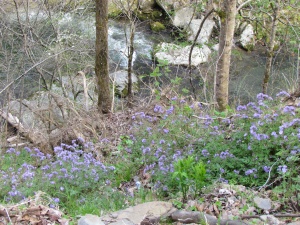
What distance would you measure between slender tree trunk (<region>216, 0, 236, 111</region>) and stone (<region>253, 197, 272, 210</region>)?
3904 millimetres

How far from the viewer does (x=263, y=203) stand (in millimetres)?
3533

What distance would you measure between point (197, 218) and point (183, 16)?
1399 centimetres

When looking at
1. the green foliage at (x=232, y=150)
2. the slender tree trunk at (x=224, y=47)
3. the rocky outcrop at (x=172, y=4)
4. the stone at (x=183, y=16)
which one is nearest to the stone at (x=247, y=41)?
the stone at (x=183, y=16)

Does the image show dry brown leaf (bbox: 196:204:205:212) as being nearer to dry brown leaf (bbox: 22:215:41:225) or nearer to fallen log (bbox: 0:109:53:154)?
dry brown leaf (bbox: 22:215:41:225)

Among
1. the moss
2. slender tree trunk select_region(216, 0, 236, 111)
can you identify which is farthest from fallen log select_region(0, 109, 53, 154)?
the moss

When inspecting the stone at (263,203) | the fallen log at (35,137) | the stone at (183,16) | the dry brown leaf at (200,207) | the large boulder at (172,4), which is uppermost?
the large boulder at (172,4)

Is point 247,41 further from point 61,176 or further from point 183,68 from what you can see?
point 61,176

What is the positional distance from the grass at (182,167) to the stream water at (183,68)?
17.7 feet

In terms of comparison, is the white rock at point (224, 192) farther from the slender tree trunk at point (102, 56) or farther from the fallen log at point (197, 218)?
the slender tree trunk at point (102, 56)

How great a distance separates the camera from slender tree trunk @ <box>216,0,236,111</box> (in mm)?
6828

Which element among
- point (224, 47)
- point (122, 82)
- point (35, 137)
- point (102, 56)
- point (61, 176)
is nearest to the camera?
point (61, 176)

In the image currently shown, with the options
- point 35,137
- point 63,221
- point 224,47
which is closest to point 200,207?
point 63,221

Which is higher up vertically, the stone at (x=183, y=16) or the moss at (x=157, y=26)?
the stone at (x=183, y=16)

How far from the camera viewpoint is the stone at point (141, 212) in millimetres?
3393
